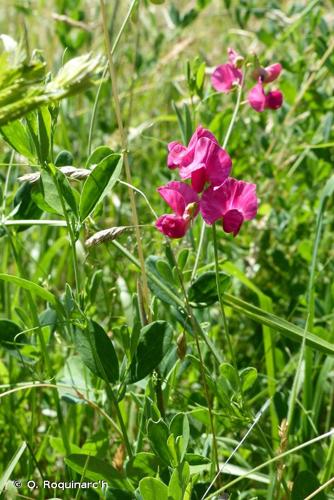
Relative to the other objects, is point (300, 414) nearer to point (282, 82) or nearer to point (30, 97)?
point (30, 97)

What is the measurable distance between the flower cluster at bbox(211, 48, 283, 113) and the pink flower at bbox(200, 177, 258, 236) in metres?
0.35

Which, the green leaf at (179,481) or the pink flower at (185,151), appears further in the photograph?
the pink flower at (185,151)

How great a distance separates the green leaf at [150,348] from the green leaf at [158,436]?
0.34 ft

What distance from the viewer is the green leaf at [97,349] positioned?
3.76 ft

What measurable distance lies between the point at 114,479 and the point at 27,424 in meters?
0.43

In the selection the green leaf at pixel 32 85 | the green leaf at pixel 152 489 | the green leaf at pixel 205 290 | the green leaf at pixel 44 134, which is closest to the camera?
the green leaf at pixel 32 85

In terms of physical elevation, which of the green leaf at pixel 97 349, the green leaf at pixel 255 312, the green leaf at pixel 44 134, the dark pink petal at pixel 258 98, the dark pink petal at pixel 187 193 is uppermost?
the green leaf at pixel 44 134

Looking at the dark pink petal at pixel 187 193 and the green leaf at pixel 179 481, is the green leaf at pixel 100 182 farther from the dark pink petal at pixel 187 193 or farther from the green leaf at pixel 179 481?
the green leaf at pixel 179 481

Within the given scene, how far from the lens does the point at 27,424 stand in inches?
60.1

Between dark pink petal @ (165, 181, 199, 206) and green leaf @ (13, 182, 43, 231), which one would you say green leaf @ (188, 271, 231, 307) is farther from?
green leaf @ (13, 182, 43, 231)

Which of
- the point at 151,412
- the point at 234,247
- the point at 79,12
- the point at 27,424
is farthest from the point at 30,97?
the point at 79,12

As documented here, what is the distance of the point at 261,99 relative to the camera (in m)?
1.42

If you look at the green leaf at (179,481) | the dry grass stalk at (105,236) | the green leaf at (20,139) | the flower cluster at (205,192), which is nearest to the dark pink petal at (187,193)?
the flower cluster at (205,192)

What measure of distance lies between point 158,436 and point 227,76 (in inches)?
27.4
